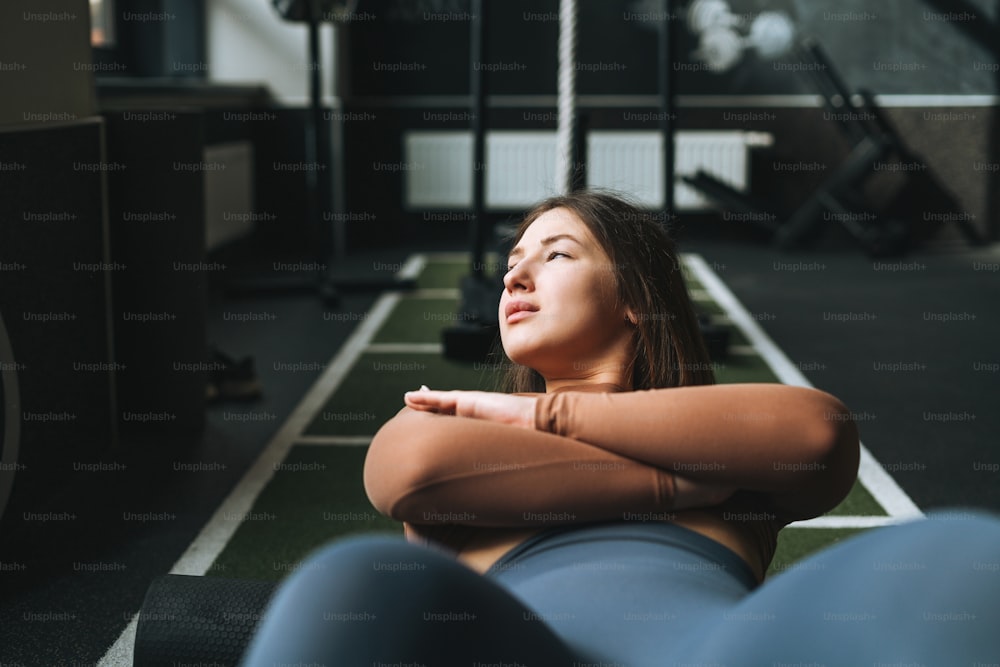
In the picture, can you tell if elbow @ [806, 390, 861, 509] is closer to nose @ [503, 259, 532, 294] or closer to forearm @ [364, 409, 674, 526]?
forearm @ [364, 409, 674, 526]

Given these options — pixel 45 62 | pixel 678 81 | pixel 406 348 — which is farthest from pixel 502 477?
pixel 678 81

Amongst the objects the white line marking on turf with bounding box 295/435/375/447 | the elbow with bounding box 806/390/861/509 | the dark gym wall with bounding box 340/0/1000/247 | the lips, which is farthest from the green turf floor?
the dark gym wall with bounding box 340/0/1000/247

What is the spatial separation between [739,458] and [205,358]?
2.01 meters

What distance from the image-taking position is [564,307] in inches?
47.1

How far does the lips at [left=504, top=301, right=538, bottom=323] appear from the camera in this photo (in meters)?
1.20

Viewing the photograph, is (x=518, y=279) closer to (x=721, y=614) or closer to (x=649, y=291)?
(x=649, y=291)

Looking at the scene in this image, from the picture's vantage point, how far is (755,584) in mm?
1106

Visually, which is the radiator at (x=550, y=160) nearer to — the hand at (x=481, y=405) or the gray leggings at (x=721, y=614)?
the hand at (x=481, y=405)

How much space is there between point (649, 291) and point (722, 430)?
0.82 ft

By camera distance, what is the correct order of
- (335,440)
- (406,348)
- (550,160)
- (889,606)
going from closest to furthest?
(889,606)
(335,440)
(406,348)
(550,160)

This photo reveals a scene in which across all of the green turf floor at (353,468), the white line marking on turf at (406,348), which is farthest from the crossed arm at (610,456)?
the white line marking on turf at (406,348)

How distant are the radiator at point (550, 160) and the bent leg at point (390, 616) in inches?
221

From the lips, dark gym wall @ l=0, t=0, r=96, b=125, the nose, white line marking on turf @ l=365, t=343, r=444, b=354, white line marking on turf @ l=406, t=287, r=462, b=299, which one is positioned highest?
dark gym wall @ l=0, t=0, r=96, b=125

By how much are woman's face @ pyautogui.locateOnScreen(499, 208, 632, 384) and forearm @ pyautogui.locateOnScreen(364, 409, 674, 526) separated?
0.55 ft
